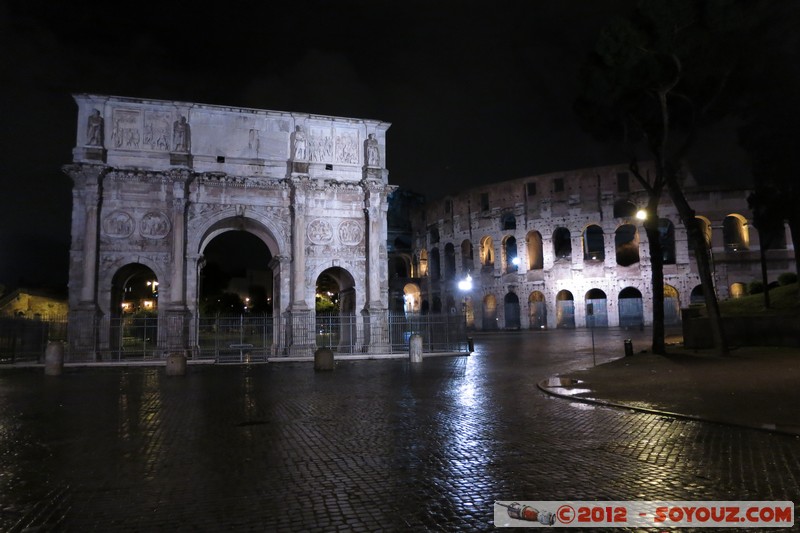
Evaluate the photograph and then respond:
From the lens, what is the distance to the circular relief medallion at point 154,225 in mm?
25578

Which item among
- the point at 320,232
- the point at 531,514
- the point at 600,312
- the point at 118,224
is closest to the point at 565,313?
the point at 600,312

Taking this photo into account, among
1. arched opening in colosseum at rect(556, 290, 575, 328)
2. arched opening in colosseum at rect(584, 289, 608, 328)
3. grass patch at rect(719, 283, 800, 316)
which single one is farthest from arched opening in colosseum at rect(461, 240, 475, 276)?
grass patch at rect(719, 283, 800, 316)

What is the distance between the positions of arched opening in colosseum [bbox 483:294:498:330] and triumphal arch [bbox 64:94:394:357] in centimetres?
2579

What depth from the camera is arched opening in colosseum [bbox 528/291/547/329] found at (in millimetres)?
49556

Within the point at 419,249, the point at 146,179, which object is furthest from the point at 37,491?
the point at 419,249

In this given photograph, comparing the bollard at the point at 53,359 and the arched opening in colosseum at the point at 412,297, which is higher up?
the arched opening in colosseum at the point at 412,297

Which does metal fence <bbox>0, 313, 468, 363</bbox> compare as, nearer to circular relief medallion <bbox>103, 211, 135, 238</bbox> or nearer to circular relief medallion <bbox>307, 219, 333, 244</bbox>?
circular relief medallion <bbox>103, 211, 135, 238</bbox>

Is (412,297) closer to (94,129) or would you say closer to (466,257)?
(466,257)

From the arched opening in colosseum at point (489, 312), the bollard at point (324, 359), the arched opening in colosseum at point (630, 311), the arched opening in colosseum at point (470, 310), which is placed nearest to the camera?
the bollard at point (324, 359)

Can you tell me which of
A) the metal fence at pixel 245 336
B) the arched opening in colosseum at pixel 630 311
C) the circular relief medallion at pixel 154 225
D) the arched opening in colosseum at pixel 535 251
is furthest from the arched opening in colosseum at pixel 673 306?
the circular relief medallion at pixel 154 225

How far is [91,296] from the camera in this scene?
948 inches

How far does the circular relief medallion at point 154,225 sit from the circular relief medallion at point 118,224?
0.51 metres

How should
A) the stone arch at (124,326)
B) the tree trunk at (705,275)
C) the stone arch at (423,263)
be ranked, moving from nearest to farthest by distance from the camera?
1. the tree trunk at (705,275)
2. the stone arch at (124,326)
3. the stone arch at (423,263)

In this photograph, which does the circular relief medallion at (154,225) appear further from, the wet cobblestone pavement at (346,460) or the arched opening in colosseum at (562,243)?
the arched opening in colosseum at (562,243)
